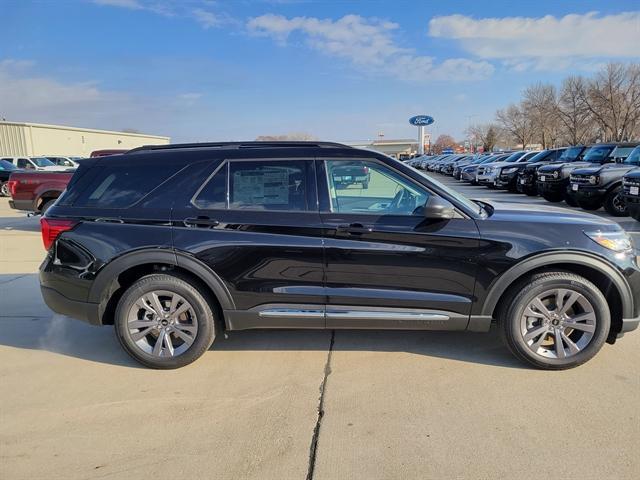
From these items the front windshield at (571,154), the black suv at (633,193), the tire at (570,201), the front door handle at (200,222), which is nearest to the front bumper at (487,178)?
the front windshield at (571,154)

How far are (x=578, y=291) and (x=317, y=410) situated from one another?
82.4 inches

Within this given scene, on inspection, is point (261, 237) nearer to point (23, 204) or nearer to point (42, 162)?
point (23, 204)

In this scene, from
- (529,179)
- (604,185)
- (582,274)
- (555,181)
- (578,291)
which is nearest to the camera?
(578,291)

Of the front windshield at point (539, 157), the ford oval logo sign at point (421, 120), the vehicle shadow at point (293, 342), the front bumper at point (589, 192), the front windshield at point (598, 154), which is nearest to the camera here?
the vehicle shadow at point (293, 342)

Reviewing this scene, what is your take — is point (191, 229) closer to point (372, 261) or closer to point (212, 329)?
point (212, 329)

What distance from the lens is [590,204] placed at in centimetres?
1145

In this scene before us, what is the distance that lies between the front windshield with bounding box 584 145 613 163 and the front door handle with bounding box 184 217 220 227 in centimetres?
1346

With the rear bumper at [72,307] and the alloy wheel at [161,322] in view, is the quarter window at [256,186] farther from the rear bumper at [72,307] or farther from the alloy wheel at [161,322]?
the rear bumper at [72,307]

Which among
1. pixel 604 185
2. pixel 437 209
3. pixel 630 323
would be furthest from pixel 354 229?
pixel 604 185

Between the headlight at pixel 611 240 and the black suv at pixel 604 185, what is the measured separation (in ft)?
27.7

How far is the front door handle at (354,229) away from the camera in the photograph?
340cm

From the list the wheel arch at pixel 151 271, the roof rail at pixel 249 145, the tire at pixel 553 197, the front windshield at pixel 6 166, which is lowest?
the wheel arch at pixel 151 271

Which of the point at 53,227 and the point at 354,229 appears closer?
the point at 354,229

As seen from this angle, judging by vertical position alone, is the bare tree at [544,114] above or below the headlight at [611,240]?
above
